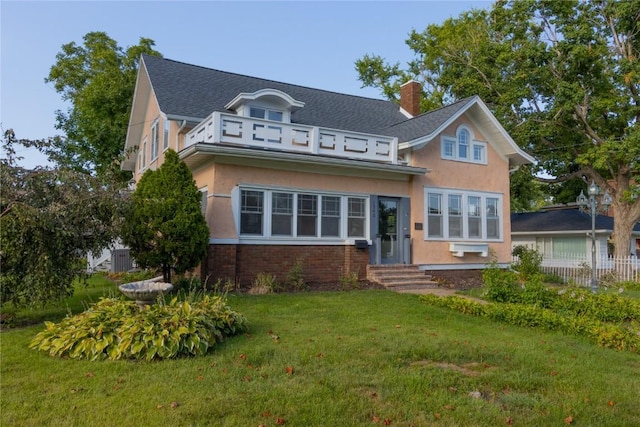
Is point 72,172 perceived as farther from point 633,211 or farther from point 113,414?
point 633,211

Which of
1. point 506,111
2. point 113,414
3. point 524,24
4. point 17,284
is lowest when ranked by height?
point 113,414

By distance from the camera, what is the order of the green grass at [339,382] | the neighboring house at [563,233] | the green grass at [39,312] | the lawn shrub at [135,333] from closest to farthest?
1. the green grass at [339,382]
2. the lawn shrub at [135,333]
3. the green grass at [39,312]
4. the neighboring house at [563,233]

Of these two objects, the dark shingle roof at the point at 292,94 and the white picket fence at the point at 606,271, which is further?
the white picket fence at the point at 606,271

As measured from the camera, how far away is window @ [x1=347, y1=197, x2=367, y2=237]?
533 inches

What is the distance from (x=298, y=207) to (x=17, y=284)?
24.0 ft

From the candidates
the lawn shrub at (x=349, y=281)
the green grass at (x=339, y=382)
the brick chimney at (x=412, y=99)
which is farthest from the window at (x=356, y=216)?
the brick chimney at (x=412, y=99)

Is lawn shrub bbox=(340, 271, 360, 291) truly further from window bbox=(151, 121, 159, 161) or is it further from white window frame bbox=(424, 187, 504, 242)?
window bbox=(151, 121, 159, 161)

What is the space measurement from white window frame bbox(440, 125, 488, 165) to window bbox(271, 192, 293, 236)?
6.25 m

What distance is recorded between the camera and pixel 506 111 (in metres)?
23.5

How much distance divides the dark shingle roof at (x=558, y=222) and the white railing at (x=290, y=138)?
1553 centimetres

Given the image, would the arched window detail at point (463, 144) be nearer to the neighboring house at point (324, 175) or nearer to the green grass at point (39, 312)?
the neighboring house at point (324, 175)

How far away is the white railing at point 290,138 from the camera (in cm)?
1165

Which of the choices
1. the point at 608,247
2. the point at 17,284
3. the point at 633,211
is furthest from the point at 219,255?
the point at 608,247

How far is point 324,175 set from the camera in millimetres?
13008
